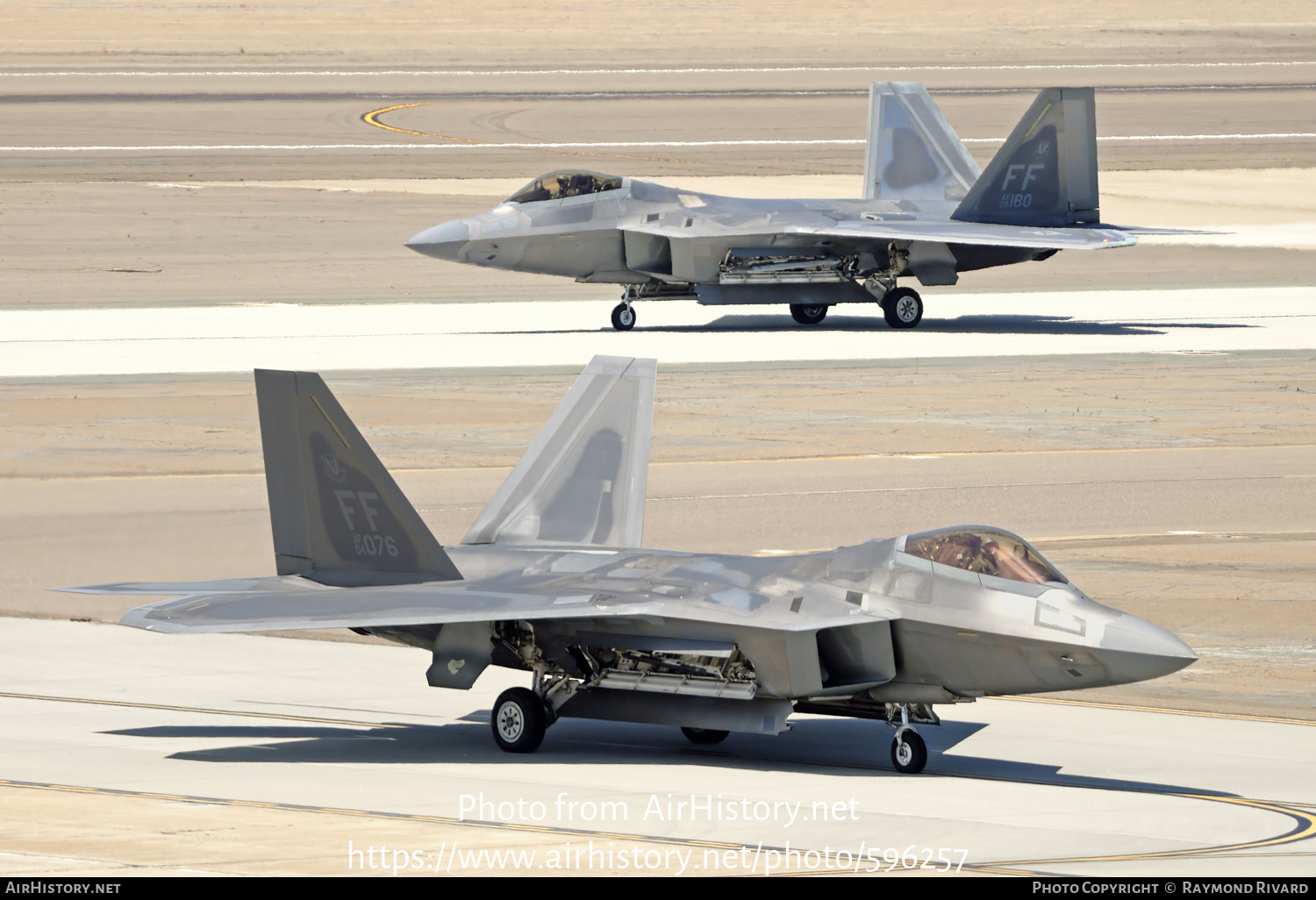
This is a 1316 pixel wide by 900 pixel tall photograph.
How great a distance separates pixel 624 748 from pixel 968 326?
29573 mm

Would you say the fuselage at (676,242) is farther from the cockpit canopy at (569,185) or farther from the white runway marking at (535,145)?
the white runway marking at (535,145)

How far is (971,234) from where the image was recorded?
4000 cm

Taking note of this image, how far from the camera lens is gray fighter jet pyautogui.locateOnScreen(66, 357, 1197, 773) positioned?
43.5ft

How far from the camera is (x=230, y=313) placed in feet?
141

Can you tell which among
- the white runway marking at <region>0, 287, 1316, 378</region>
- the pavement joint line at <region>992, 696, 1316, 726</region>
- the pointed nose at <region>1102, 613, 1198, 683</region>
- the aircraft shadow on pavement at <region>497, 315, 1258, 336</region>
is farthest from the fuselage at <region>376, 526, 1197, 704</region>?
the aircraft shadow on pavement at <region>497, 315, 1258, 336</region>

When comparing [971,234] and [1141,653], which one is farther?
[971,234]

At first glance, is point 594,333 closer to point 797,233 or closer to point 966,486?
point 797,233

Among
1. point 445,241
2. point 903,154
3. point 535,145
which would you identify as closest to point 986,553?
point 445,241

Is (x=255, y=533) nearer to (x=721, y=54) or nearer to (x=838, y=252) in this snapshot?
(x=838, y=252)

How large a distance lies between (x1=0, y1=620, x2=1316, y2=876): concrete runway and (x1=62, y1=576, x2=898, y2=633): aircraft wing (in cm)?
106

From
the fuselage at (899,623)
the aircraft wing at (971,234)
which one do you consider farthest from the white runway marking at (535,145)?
the fuselage at (899,623)

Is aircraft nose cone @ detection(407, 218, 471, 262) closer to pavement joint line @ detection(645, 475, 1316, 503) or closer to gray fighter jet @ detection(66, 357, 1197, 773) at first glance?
pavement joint line @ detection(645, 475, 1316, 503)

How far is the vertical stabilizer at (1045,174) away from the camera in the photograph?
40906mm

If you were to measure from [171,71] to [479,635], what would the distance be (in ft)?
288
